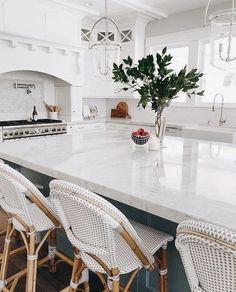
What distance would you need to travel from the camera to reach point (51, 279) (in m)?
2.04

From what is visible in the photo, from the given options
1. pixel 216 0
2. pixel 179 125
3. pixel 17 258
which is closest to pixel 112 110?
pixel 179 125

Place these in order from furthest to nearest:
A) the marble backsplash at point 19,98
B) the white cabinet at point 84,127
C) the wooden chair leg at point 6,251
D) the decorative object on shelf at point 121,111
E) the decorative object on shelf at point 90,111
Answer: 1. the decorative object on shelf at point 121,111
2. the decorative object on shelf at point 90,111
3. the white cabinet at point 84,127
4. the marble backsplash at point 19,98
5. the wooden chair leg at point 6,251

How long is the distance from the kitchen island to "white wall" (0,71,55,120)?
7.69 ft

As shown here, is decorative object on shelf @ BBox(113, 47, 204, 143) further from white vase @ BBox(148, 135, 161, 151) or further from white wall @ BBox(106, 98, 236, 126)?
white wall @ BBox(106, 98, 236, 126)

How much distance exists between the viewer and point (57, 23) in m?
4.30

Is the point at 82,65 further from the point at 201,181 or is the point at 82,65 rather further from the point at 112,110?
the point at 201,181

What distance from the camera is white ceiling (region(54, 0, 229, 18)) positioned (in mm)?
4102

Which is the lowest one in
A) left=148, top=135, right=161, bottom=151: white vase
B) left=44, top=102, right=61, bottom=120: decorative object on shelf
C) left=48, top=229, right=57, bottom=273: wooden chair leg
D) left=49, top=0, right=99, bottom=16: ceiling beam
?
left=48, top=229, right=57, bottom=273: wooden chair leg

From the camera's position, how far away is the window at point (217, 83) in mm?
4320

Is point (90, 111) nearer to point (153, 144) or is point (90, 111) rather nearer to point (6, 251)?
point (153, 144)

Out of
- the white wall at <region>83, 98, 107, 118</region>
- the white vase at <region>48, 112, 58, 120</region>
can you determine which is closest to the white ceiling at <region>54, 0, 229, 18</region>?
the white wall at <region>83, 98, 107, 118</region>

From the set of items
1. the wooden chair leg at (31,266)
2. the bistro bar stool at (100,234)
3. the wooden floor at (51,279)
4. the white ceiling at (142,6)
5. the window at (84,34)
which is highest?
the white ceiling at (142,6)

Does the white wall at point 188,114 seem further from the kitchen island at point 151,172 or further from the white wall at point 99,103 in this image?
the kitchen island at point 151,172

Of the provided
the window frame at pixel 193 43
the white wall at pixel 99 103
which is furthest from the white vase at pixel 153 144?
the white wall at pixel 99 103
